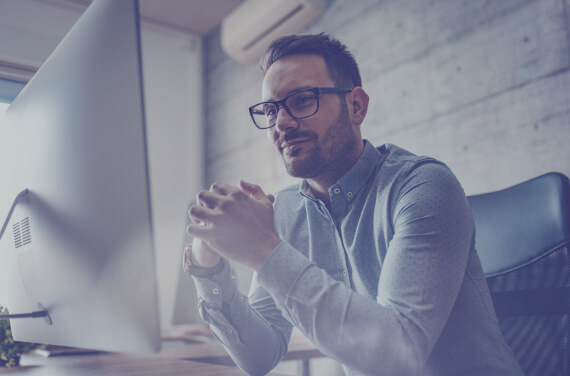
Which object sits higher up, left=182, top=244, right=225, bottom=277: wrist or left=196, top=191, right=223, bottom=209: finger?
left=196, top=191, right=223, bottom=209: finger

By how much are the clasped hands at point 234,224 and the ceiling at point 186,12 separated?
10.9ft

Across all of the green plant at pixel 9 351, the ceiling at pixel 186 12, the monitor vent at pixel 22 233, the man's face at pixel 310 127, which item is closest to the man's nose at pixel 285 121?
the man's face at pixel 310 127

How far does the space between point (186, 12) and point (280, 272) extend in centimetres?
359

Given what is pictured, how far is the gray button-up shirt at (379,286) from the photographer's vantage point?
2.38ft

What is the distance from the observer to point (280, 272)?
0.75 metres

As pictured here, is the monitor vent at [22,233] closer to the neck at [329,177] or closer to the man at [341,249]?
the man at [341,249]

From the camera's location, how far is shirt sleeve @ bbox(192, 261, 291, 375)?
950mm

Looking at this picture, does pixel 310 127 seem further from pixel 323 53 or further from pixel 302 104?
pixel 323 53

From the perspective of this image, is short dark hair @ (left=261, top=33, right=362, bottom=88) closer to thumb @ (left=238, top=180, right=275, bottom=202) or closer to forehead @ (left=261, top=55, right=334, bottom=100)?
forehead @ (left=261, top=55, right=334, bottom=100)

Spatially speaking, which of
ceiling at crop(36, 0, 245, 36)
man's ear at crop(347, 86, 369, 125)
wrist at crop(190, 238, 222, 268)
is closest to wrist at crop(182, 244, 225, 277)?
wrist at crop(190, 238, 222, 268)

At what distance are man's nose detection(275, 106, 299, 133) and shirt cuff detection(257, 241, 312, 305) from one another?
460mm

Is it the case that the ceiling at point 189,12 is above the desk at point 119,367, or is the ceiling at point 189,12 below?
above

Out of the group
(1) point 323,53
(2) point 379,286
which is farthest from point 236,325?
(1) point 323,53

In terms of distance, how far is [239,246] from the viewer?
72cm
